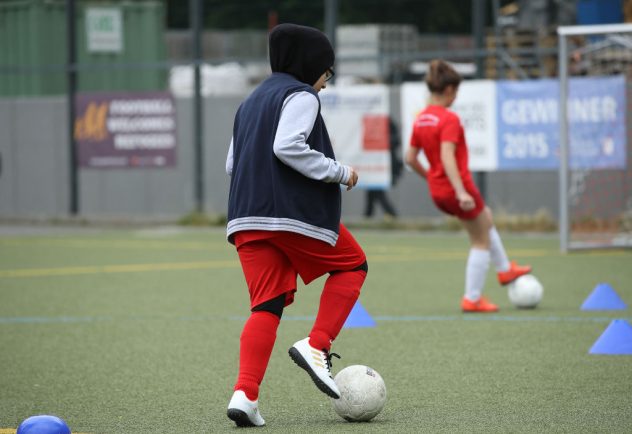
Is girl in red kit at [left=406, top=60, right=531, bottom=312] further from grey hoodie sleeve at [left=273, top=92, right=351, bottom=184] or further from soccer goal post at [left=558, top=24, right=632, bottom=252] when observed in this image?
soccer goal post at [left=558, top=24, right=632, bottom=252]

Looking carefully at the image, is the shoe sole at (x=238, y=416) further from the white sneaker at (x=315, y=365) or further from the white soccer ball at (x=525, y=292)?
the white soccer ball at (x=525, y=292)

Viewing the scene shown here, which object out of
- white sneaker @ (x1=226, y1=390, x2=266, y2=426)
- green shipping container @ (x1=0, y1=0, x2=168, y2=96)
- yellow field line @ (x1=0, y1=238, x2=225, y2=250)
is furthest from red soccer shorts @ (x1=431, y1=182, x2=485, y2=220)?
green shipping container @ (x1=0, y1=0, x2=168, y2=96)

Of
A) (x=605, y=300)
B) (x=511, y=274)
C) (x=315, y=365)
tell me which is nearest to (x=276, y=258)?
(x=315, y=365)

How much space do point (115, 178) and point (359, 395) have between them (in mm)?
17156

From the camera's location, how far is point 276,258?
19.4ft

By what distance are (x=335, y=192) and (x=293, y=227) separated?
29cm

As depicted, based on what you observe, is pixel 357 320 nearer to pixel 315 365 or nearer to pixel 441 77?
pixel 441 77

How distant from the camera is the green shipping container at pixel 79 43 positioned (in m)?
24.6

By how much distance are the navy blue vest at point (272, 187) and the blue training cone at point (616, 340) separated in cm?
246

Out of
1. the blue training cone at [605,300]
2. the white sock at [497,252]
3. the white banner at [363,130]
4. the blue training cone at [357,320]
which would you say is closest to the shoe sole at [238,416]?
the blue training cone at [357,320]

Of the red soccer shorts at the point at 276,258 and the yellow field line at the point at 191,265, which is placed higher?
the red soccer shorts at the point at 276,258

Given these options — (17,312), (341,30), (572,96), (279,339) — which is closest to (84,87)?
(341,30)

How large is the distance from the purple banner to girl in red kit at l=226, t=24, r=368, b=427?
1600 cm

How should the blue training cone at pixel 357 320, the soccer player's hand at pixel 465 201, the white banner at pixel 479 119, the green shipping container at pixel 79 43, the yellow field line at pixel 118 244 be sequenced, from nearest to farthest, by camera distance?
the blue training cone at pixel 357 320 → the soccer player's hand at pixel 465 201 → the yellow field line at pixel 118 244 → the white banner at pixel 479 119 → the green shipping container at pixel 79 43
